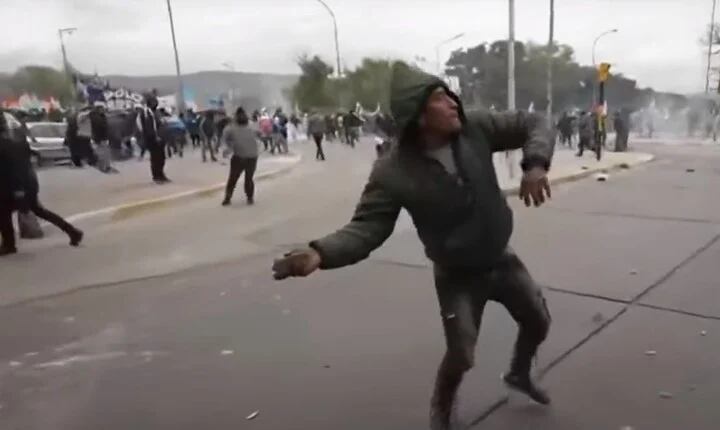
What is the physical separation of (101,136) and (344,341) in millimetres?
14117

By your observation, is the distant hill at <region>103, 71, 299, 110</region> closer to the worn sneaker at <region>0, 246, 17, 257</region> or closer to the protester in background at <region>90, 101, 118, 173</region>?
the protester in background at <region>90, 101, 118, 173</region>

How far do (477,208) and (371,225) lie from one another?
1.38 ft

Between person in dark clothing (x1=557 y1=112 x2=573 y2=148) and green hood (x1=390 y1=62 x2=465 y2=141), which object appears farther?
person in dark clothing (x1=557 y1=112 x2=573 y2=148)

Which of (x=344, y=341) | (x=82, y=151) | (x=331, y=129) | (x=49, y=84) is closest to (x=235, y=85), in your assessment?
(x=49, y=84)

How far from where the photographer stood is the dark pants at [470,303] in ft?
10.2

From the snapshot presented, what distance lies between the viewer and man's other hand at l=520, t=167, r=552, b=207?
9.59 ft

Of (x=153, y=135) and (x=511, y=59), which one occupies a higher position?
(x=511, y=59)

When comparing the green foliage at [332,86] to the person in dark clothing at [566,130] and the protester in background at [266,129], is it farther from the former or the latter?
the protester in background at [266,129]

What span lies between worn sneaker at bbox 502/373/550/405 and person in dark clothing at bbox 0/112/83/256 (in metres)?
6.22

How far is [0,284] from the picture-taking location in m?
6.87

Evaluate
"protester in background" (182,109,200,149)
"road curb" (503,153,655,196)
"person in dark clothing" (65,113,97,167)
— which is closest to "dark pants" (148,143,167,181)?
"person in dark clothing" (65,113,97,167)

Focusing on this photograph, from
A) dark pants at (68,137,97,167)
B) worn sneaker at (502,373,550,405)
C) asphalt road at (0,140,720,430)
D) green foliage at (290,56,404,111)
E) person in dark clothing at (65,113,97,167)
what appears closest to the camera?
worn sneaker at (502,373,550,405)

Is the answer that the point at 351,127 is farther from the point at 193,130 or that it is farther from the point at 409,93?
the point at 409,93

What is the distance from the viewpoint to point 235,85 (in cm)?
7225
